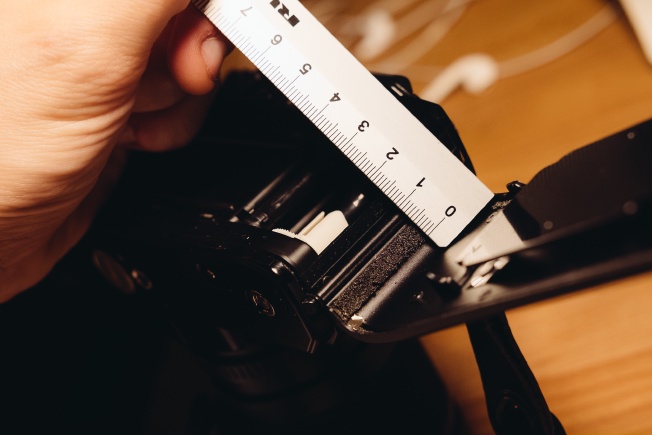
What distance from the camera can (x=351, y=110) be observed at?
43 centimetres

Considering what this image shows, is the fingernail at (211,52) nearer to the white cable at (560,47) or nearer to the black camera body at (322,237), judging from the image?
the black camera body at (322,237)

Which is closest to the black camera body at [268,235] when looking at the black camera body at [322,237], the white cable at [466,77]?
the black camera body at [322,237]

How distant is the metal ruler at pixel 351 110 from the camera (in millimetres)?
427

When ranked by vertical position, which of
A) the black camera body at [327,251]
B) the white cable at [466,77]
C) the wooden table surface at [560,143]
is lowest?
the wooden table surface at [560,143]

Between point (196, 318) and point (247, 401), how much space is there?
80mm

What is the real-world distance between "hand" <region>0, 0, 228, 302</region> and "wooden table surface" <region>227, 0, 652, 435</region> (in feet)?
0.99

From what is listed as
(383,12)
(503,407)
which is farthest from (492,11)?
(503,407)

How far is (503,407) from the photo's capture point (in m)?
0.39

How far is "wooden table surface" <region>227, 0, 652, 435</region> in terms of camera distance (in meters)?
0.51

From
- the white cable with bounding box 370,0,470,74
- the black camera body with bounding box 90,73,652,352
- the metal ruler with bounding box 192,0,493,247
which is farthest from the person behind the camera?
the white cable with bounding box 370,0,470,74

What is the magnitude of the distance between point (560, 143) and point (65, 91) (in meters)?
0.51

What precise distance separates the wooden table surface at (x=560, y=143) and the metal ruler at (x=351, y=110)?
107mm

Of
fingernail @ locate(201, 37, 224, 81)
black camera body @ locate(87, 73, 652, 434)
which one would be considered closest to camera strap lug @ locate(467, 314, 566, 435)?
black camera body @ locate(87, 73, 652, 434)

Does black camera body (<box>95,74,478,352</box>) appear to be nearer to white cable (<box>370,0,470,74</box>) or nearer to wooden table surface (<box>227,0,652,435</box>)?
wooden table surface (<box>227,0,652,435</box>)
